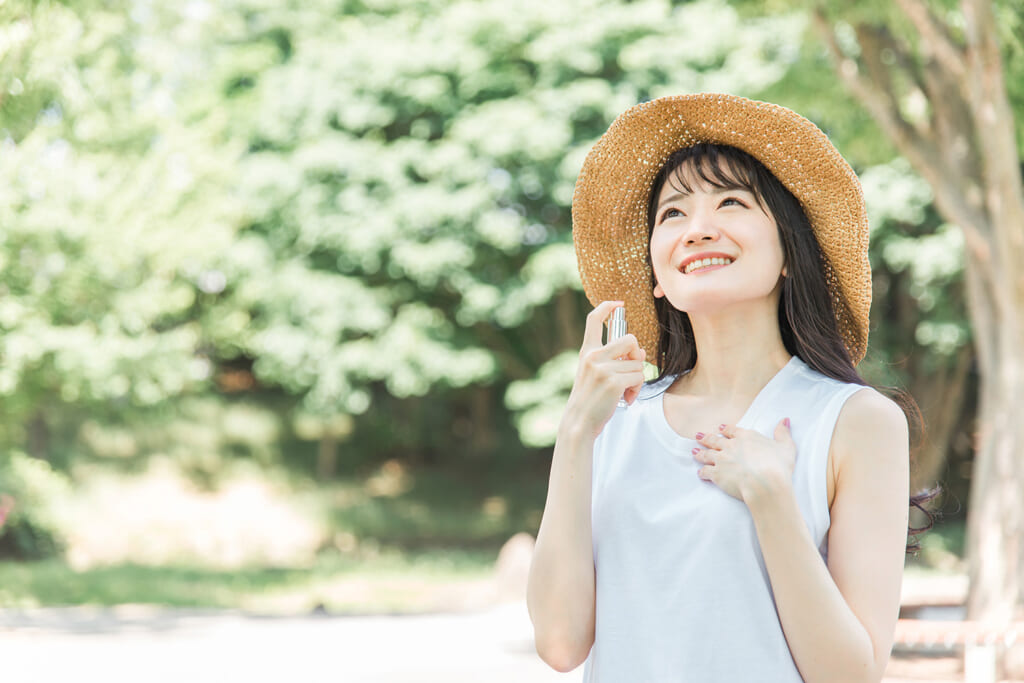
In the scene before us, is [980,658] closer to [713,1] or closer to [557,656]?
[557,656]

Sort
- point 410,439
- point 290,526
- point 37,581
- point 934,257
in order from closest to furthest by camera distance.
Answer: point 934,257, point 37,581, point 290,526, point 410,439

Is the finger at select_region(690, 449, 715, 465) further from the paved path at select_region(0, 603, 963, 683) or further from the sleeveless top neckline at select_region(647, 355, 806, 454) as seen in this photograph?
the paved path at select_region(0, 603, 963, 683)

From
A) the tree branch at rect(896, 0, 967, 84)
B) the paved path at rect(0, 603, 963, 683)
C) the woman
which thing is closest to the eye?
the woman

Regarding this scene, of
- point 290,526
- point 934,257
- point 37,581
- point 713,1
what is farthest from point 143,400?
point 934,257

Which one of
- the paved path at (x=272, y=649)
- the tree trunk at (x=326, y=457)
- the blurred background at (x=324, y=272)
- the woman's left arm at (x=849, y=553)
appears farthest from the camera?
the tree trunk at (x=326, y=457)

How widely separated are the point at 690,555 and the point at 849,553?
216 millimetres

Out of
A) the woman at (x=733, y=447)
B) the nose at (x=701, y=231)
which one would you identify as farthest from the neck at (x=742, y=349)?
the nose at (x=701, y=231)

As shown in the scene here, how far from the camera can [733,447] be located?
153 cm

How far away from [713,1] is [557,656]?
14.1 metres

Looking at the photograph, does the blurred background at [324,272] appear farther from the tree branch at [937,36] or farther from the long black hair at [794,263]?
the long black hair at [794,263]

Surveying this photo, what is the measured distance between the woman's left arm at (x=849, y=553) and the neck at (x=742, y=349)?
19 centimetres

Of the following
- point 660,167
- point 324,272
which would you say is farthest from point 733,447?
point 324,272

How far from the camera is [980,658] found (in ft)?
22.0

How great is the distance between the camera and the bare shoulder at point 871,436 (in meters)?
1.49
